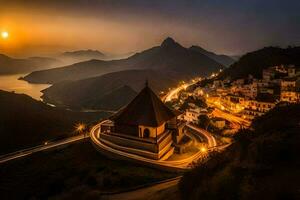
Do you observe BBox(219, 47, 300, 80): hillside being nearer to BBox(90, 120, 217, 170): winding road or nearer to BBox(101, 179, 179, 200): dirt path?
BBox(90, 120, 217, 170): winding road

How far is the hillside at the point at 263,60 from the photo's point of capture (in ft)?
232

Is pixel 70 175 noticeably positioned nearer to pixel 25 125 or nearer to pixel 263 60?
pixel 25 125

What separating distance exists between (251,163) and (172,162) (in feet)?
50.6

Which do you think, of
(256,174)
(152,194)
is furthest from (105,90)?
(256,174)

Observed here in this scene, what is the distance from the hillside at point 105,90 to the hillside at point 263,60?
68301mm

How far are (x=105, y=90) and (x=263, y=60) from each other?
112 meters

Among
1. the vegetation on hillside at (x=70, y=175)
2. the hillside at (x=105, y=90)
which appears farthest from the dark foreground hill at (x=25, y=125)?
the hillside at (x=105, y=90)

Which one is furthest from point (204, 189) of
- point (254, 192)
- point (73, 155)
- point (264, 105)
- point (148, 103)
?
point (264, 105)

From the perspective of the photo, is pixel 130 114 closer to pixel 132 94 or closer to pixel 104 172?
pixel 104 172

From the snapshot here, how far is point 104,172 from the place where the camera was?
78.0ft

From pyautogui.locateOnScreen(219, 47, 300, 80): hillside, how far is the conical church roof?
45.3 m

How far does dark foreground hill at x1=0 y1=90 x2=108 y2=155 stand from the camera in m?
62.3

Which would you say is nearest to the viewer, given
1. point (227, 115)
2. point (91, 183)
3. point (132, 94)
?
point (91, 183)

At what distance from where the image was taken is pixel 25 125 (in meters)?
72.1
